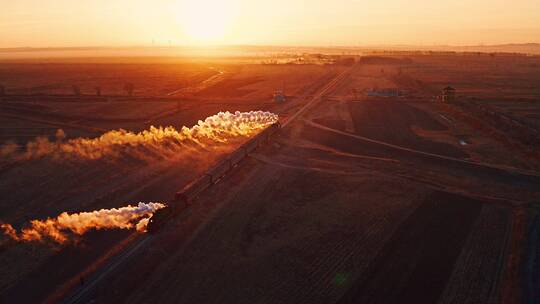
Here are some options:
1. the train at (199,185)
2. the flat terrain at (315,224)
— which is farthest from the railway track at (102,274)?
the train at (199,185)

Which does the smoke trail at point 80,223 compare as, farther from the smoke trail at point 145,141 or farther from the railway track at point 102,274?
the smoke trail at point 145,141

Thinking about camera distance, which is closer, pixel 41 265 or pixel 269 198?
pixel 41 265

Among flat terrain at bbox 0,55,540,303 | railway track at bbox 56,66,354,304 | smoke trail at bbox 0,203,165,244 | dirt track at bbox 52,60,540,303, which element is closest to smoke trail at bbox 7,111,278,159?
flat terrain at bbox 0,55,540,303

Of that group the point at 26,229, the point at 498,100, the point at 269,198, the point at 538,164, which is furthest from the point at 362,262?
the point at 498,100

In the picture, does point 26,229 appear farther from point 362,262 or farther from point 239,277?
point 362,262

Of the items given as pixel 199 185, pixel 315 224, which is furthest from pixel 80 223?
pixel 315 224
